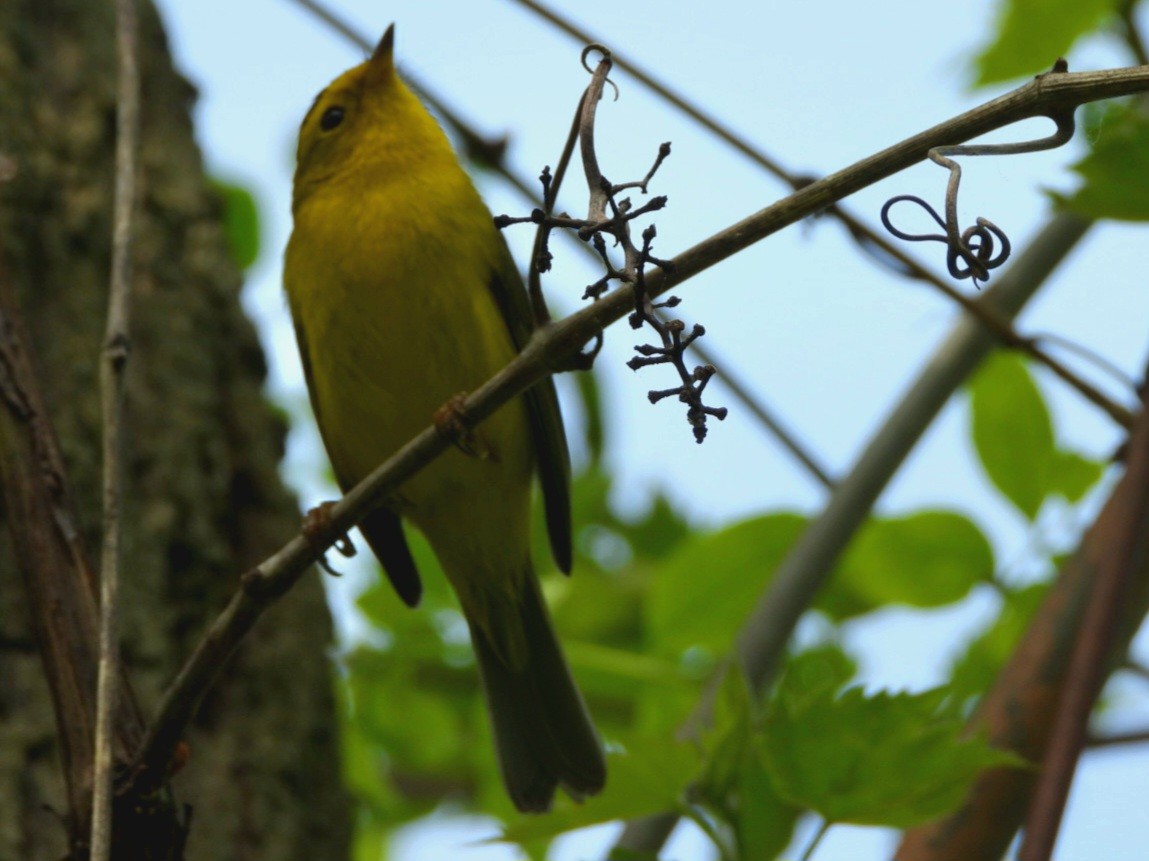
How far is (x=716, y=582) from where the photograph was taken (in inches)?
144

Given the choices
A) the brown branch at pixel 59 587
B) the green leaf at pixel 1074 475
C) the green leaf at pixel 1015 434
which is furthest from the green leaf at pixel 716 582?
the brown branch at pixel 59 587

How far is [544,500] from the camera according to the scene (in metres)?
3.79

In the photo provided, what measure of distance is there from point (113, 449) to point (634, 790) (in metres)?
1.01

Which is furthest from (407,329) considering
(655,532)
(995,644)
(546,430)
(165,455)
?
(995,644)

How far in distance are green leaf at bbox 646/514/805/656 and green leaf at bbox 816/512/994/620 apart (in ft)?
0.73

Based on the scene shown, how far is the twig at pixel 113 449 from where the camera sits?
2.07 m

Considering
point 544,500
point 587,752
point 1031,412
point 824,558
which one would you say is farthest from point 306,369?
point 1031,412

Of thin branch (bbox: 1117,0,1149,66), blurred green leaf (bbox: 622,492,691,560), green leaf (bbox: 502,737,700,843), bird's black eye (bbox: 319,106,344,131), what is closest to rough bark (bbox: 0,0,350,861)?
bird's black eye (bbox: 319,106,344,131)

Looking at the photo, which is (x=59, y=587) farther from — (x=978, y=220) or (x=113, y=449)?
(x=978, y=220)

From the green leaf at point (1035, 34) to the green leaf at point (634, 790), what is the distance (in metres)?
1.78

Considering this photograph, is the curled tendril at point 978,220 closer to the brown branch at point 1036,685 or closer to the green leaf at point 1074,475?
the brown branch at point 1036,685

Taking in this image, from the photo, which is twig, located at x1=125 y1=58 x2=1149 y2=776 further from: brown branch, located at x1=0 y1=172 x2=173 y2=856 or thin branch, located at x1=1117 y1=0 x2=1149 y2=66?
thin branch, located at x1=1117 y1=0 x2=1149 y2=66

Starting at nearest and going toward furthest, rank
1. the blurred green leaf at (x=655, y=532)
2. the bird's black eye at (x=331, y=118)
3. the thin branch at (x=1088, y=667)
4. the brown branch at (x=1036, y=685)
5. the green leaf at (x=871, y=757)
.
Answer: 1. the thin branch at (x=1088, y=667)
2. the green leaf at (x=871, y=757)
3. the brown branch at (x=1036, y=685)
4. the bird's black eye at (x=331, y=118)
5. the blurred green leaf at (x=655, y=532)

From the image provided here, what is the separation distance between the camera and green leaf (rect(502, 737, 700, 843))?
92.3 inches
